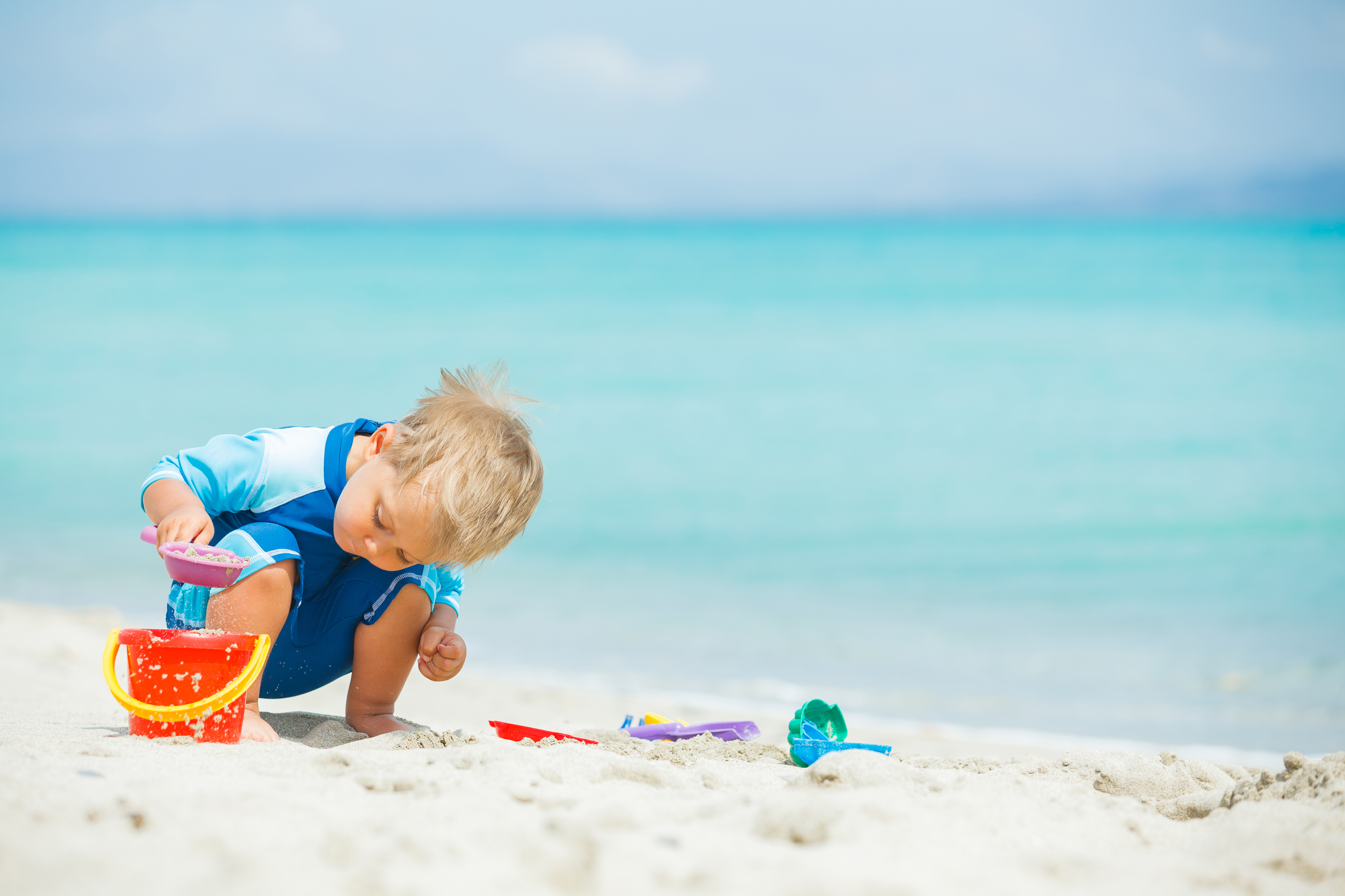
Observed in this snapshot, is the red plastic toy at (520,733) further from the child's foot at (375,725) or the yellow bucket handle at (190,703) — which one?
the yellow bucket handle at (190,703)

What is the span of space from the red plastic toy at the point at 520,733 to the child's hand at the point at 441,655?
203 mm

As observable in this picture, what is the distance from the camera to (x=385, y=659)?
8.08 feet

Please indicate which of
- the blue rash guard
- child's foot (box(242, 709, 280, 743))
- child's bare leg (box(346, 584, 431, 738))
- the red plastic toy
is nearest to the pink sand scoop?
the blue rash guard

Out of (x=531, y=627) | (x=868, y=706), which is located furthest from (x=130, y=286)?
(x=868, y=706)

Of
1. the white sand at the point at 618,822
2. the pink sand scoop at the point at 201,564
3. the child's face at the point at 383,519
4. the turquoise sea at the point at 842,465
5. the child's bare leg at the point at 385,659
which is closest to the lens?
the white sand at the point at 618,822

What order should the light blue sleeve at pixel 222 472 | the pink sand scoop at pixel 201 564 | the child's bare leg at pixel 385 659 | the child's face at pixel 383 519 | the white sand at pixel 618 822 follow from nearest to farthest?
the white sand at pixel 618 822, the pink sand scoop at pixel 201 564, the child's face at pixel 383 519, the light blue sleeve at pixel 222 472, the child's bare leg at pixel 385 659

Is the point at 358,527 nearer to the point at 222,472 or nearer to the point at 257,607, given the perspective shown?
the point at 257,607

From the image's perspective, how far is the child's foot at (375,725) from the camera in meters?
2.42

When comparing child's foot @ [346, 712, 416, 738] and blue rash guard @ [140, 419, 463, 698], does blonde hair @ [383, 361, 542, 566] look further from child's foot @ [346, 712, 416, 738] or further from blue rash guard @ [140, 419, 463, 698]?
child's foot @ [346, 712, 416, 738]

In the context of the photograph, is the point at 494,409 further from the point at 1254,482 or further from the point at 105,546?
the point at 1254,482

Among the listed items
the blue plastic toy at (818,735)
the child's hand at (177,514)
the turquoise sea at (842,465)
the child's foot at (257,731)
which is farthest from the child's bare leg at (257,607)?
the blue plastic toy at (818,735)

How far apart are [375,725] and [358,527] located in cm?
55

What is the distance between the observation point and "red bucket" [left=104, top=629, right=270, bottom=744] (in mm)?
2018

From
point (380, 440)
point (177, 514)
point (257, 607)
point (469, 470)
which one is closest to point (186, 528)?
point (177, 514)
